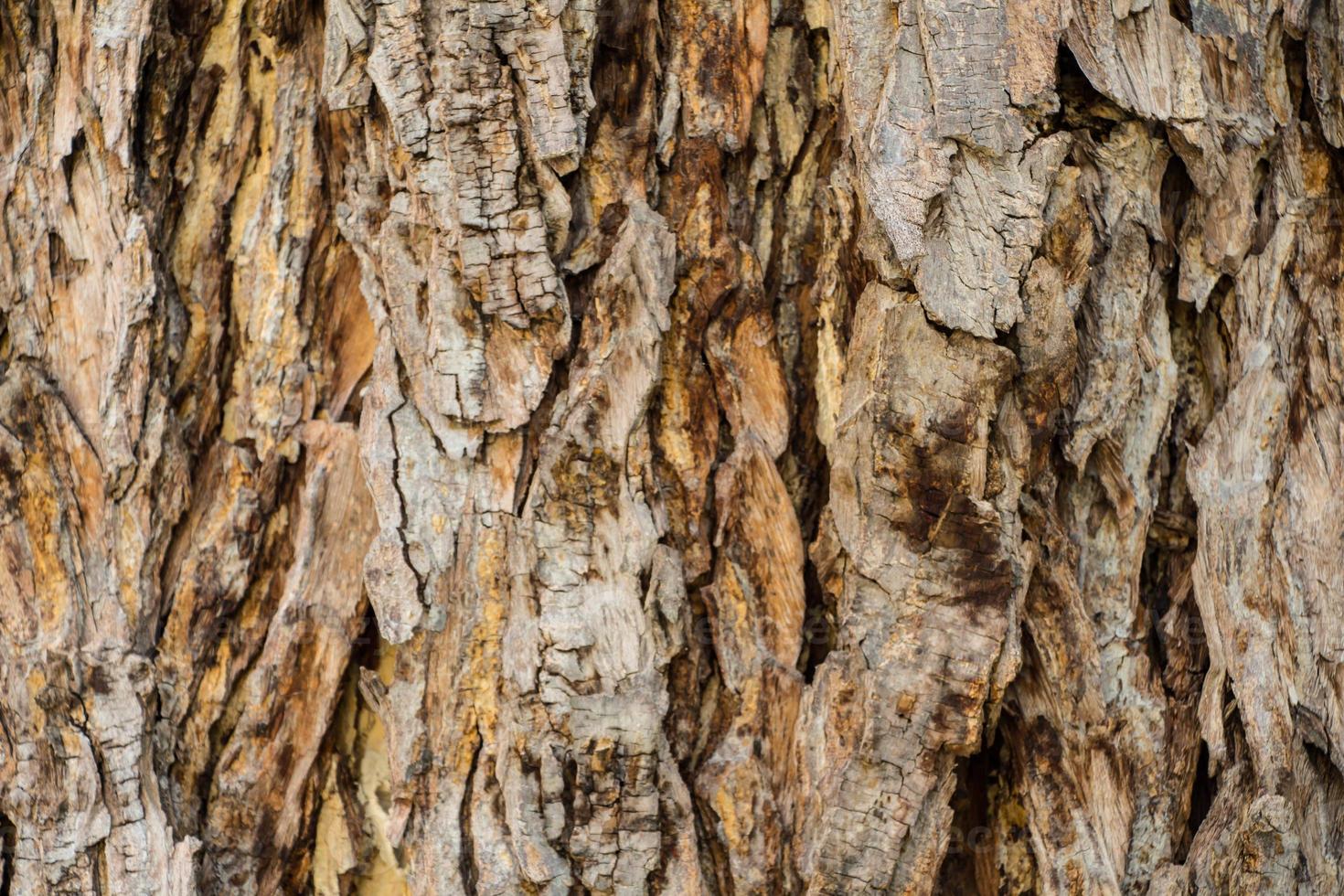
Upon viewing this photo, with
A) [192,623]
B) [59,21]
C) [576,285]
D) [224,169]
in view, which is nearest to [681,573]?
[576,285]

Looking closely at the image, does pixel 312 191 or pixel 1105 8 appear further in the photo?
pixel 312 191

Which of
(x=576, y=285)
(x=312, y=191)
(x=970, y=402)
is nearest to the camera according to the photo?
(x=970, y=402)

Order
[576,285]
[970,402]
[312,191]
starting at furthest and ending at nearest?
[312,191] → [576,285] → [970,402]

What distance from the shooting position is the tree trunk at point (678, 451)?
1.65 meters

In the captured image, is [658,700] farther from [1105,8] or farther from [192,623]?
[1105,8]

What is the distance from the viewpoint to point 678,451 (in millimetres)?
1751

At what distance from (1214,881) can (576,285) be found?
4.23 ft

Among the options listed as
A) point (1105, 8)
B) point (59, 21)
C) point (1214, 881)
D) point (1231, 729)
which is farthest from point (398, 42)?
point (1214, 881)

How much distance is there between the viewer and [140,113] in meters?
1.82

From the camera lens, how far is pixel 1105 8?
1.66 m

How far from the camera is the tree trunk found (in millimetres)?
1646

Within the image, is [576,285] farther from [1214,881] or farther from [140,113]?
[1214,881]

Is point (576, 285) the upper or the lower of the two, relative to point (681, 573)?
upper

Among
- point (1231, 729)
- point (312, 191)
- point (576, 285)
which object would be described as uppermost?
point (312, 191)
